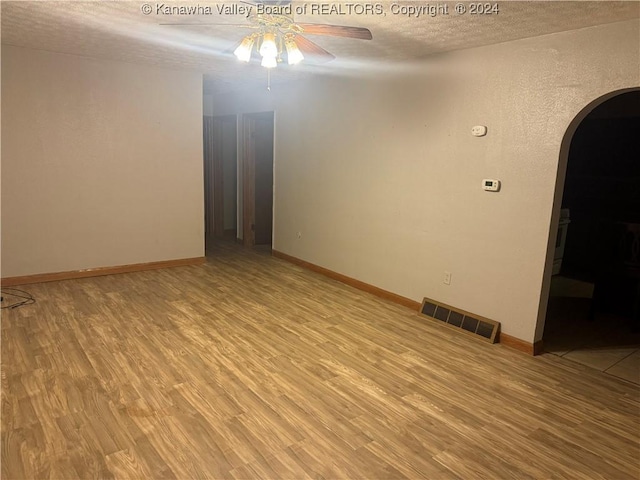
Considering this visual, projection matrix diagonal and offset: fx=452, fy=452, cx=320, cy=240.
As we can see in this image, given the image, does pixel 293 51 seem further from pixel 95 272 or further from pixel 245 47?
pixel 95 272

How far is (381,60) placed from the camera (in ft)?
14.0

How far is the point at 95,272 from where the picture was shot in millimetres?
5074

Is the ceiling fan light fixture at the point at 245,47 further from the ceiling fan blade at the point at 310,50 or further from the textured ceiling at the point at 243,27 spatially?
the ceiling fan blade at the point at 310,50

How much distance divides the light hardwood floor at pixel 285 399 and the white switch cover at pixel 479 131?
1.69 metres

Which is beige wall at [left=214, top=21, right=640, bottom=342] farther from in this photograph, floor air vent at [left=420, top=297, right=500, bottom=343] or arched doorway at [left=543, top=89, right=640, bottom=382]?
arched doorway at [left=543, top=89, right=640, bottom=382]

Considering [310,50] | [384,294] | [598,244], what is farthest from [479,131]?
[598,244]

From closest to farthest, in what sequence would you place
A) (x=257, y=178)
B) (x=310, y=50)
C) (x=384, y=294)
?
(x=310, y=50) < (x=384, y=294) < (x=257, y=178)

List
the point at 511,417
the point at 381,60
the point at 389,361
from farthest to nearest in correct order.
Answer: the point at 381,60
the point at 389,361
the point at 511,417

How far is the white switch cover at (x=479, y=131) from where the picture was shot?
3.66 m

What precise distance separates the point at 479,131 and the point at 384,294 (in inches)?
74.7

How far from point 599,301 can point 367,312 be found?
2.22 m

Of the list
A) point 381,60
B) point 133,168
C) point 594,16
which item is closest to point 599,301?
point 594,16

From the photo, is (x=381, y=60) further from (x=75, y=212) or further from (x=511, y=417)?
(x=75, y=212)

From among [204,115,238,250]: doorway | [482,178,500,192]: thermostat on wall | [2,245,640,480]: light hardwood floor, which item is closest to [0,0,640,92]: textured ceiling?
[482,178,500,192]: thermostat on wall
